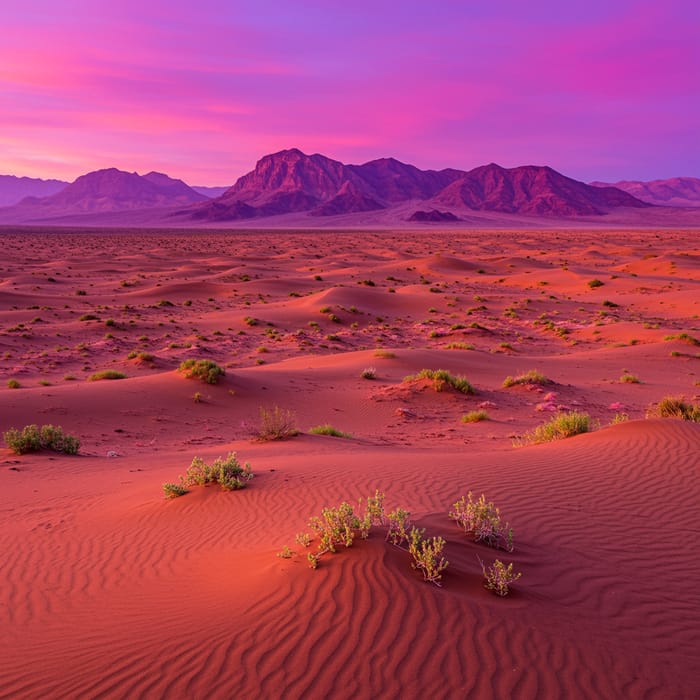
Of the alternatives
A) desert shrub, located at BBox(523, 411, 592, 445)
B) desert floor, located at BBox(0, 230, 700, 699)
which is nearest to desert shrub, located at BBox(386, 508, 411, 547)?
desert floor, located at BBox(0, 230, 700, 699)

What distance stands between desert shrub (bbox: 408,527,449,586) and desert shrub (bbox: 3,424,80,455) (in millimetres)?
9141

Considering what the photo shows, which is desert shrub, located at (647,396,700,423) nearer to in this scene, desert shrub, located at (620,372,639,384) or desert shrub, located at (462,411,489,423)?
desert shrub, located at (462,411,489,423)

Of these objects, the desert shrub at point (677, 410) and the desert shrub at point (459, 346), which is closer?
the desert shrub at point (677, 410)

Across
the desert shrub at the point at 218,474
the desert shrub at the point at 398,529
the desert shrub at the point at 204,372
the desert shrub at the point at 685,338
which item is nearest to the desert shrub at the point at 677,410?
the desert shrub at the point at 218,474

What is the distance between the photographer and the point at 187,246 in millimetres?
92000

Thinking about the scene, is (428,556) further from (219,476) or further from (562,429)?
(562,429)

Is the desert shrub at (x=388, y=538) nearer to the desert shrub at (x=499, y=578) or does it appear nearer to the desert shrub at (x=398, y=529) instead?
the desert shrub at (x=398, y=529)

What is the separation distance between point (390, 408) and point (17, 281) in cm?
4025

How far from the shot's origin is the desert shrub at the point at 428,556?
492 cm

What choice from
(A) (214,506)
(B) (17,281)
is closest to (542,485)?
(A) (214,506)

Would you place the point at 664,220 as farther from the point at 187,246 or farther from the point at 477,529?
the point at 477,529

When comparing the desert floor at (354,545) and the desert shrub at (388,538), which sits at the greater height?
the desert shrub at (388,538)

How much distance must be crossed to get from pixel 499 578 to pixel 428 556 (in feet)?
2.03

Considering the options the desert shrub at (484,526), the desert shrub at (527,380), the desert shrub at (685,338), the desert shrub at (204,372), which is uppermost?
the desert shrub at (484,526)
